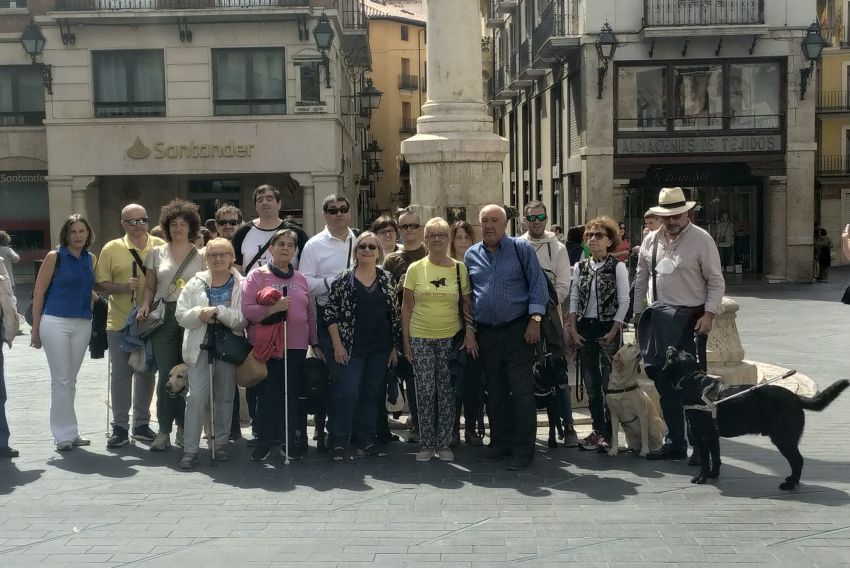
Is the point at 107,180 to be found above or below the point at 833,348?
above

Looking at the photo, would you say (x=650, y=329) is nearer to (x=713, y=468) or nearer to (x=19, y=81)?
(x=713, y=468)

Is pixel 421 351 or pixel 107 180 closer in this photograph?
pixel 421 351

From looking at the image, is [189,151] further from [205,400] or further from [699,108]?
[205,400]

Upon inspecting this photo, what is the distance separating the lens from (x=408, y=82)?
7256 cm

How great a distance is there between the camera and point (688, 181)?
31.9 m

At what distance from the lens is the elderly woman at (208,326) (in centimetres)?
846

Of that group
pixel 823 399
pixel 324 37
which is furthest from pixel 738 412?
pixel 324 37

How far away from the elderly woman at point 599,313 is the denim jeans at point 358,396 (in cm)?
154

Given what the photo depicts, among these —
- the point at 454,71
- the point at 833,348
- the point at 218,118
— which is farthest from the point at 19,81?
the point at 833,348

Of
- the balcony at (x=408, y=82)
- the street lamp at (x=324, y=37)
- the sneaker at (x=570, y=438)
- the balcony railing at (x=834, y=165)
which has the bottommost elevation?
the sneaker at (x=570, y=438)

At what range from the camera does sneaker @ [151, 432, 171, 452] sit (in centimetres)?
909

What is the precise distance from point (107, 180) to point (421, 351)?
25.2m

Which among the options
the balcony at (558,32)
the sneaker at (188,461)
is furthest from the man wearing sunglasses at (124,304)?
the balcony at (558,32)

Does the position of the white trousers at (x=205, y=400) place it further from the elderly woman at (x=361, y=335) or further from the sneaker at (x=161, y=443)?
the elderly woman at (x=361, y=335)
